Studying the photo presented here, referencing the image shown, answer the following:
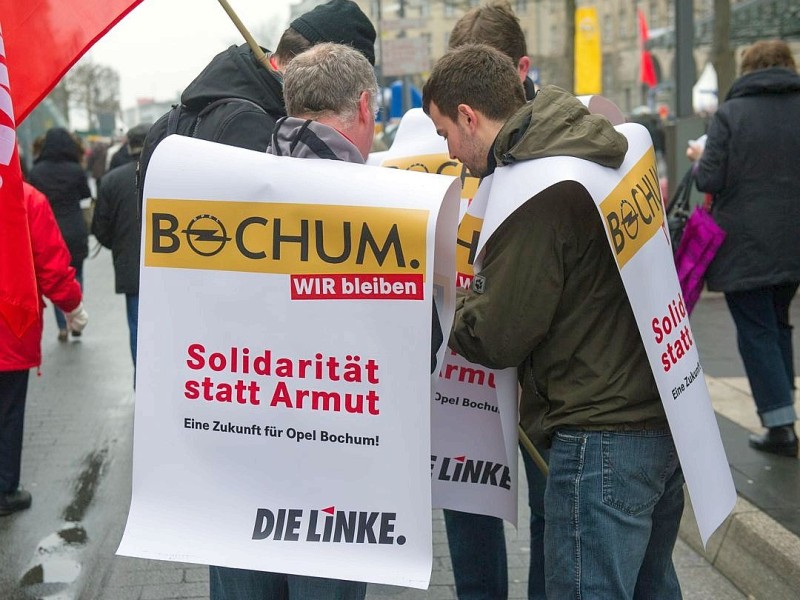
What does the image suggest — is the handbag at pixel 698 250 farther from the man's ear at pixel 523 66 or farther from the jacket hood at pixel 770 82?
the man's ear at pixel 523 66

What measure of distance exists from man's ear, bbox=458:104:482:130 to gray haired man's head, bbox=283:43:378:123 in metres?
0.28

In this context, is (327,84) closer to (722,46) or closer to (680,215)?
(680,215)

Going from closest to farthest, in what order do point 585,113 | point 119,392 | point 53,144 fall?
1. point 585,113
2. point 119,392
3. point 53,144

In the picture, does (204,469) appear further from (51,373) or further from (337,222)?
(51,373)

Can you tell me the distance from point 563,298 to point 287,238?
0.69 m

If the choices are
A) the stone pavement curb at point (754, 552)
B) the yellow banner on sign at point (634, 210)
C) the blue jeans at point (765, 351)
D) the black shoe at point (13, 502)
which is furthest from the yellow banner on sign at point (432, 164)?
the black shoe at point (13, 502)

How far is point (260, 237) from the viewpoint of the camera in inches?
104

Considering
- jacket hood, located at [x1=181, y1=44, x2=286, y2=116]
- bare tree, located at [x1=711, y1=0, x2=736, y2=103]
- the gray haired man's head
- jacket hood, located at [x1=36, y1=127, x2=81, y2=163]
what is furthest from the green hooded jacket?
bare tree, located at [x1=711, y1=0, x2=736, y2=103]

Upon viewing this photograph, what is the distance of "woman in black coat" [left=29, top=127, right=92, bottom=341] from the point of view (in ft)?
35.4

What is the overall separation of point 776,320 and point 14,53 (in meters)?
4.00

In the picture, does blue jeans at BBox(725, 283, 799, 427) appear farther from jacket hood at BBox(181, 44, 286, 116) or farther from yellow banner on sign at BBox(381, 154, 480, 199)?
jacket hood at BBox(181, 44, 286, 116)

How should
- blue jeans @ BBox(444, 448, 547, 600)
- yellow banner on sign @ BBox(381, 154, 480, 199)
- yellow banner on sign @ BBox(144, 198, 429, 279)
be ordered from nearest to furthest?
yellow banner on sign @ BBox(144, 198, 429, 279)
blue jeans @ BBox(444, 448, 547, 600)
yellow banner on sign @ BBox(381, 154, 480, 199)

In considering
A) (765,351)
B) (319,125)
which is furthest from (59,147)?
(319,125)

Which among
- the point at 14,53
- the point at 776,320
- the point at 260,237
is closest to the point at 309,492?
the point at 260,237
